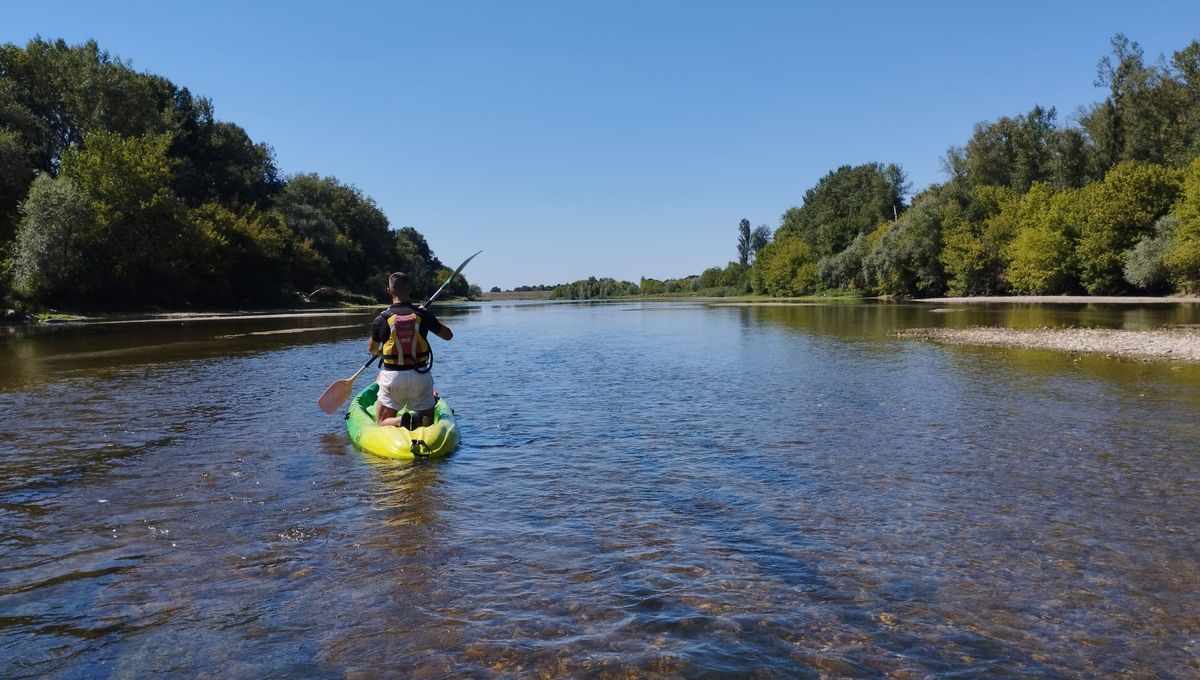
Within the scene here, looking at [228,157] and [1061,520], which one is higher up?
[228,157]

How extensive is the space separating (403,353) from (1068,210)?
78.8 metres

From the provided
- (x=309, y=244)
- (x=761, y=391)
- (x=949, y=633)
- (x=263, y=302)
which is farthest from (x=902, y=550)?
(x=309, y=244)

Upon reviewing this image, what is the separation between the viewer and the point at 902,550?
6.89m

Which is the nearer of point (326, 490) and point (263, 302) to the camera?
point (326, 490)

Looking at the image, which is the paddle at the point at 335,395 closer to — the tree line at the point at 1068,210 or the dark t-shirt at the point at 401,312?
the dark t-shirt at the point at 401,312

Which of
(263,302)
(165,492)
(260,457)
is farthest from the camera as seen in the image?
(263,302)

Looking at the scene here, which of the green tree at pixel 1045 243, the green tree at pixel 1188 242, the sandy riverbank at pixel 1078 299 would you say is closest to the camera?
the green tree at pixel 1188 242

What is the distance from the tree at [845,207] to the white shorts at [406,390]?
11258 centimetres

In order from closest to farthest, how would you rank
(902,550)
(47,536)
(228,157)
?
(902,550) < (47,536) < (228,157)

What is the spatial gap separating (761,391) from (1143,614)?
12.7 meters

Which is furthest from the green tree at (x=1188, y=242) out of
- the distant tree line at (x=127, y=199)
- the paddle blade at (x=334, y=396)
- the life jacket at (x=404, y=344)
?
the distant tree line at (x=127, y=199)

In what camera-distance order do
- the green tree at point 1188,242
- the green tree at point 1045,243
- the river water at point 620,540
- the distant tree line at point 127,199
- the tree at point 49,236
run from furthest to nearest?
the green tree at point 1045,243
the distant tree line at point 127,199
the green tree at point 1188,242
the tree at point 49,236
the river water at point 620,540

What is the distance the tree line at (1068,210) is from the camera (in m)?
61.6

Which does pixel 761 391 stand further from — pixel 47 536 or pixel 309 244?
pixel 309 244
